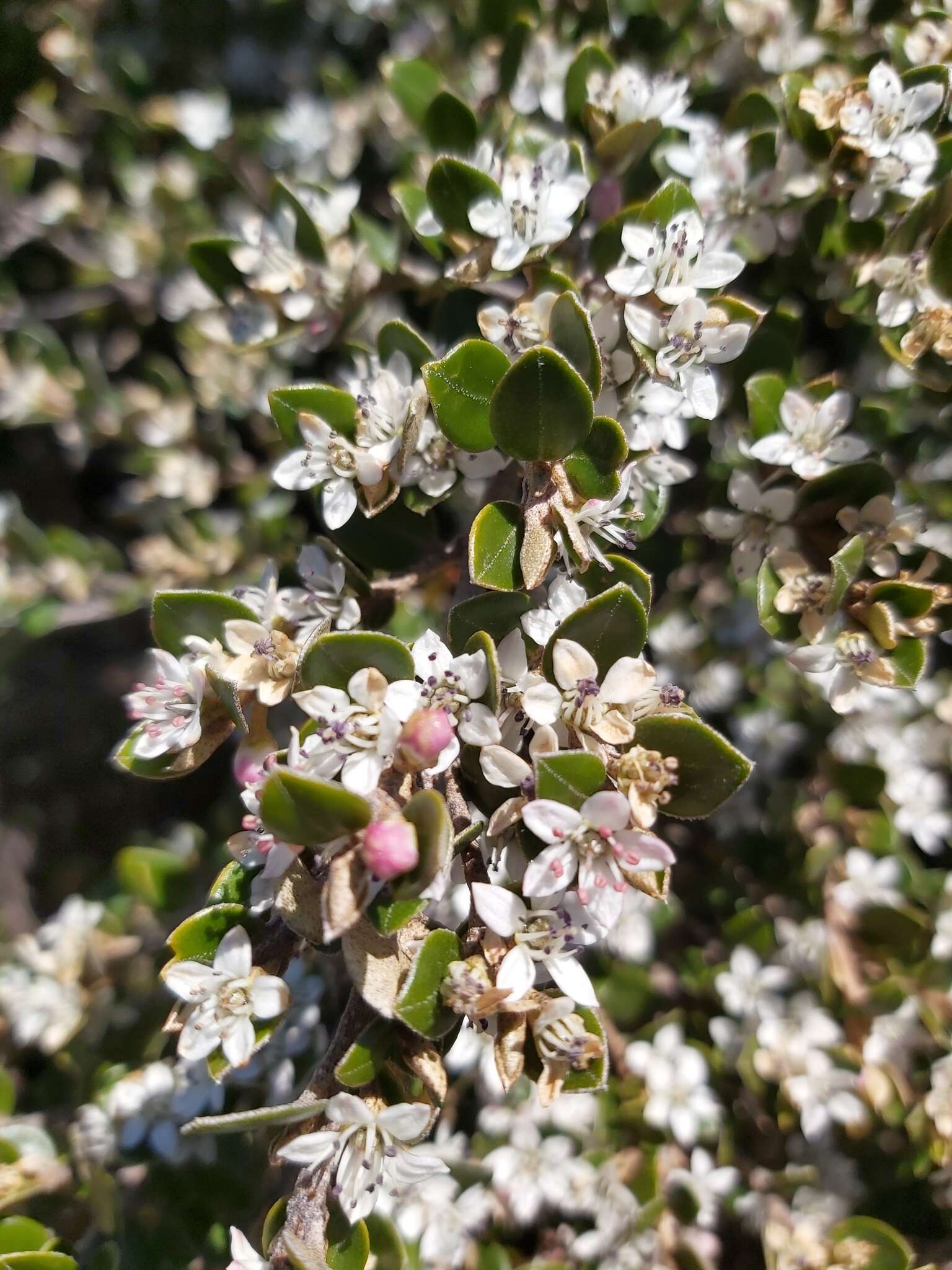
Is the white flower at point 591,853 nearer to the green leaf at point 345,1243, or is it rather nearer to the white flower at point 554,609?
the white flower at point 554,609

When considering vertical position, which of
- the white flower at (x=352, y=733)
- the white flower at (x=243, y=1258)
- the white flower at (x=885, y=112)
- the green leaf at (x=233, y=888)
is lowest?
the white flower at (x=243, y=1258)

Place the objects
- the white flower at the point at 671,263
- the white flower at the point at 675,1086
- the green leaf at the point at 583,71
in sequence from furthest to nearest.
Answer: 1. the white flower at the point at 675,1086
2. the green leaf at the point at 583,71
3. the white flower at the point at 671,263

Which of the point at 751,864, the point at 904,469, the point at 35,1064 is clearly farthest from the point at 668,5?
the point at 35,1064

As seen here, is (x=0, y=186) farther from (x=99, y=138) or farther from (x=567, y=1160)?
(x=567, y=1160)

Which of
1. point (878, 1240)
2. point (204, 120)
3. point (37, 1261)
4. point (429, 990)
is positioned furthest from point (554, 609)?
point (204, 120)

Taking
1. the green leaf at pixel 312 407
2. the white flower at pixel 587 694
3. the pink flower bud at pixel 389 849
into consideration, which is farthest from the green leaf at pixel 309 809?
the green leaf at pixel 312 407

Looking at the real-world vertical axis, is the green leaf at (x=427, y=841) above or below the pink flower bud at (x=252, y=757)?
above

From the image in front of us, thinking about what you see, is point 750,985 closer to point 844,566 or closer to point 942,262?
point 844,566
